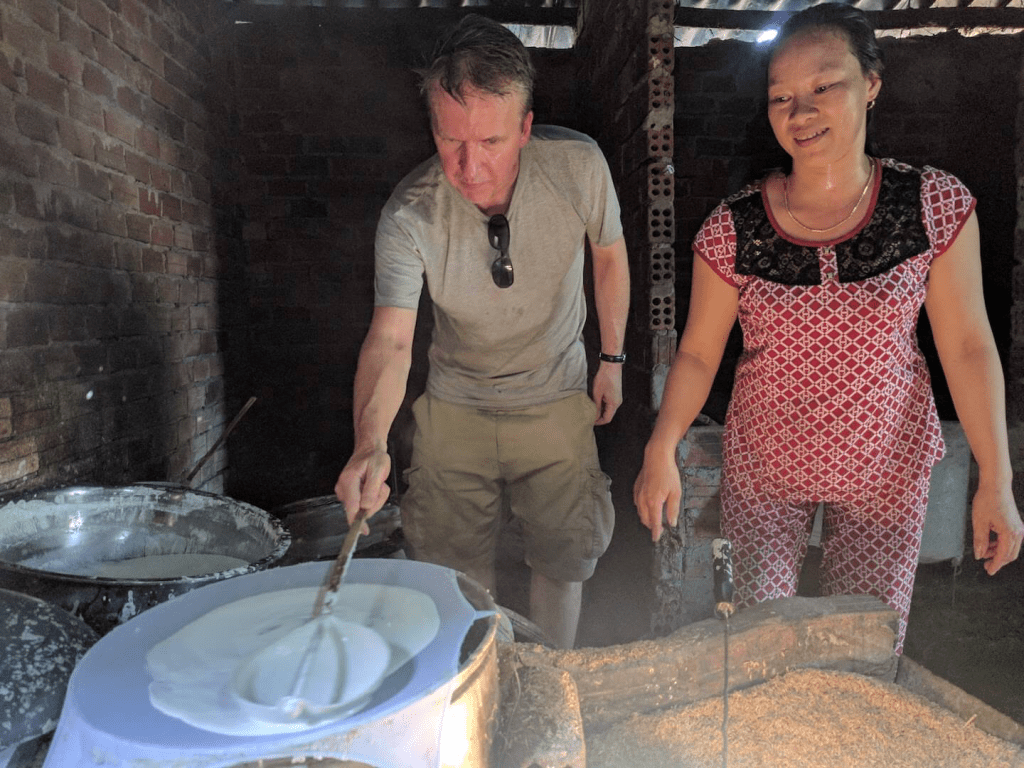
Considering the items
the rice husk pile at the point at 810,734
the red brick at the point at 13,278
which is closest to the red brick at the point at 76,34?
the red brick at the point at 13,278

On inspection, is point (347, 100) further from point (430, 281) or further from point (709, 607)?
point (709, 607)

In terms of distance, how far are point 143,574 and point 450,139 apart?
4.43 ft

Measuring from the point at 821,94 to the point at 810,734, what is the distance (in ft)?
4.15

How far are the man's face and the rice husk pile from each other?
1.30 m

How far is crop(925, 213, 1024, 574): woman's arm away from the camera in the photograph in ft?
5.18

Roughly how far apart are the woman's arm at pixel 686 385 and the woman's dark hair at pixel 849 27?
527 mm

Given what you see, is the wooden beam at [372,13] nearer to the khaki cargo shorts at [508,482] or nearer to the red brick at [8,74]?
the red brick at [8,74]

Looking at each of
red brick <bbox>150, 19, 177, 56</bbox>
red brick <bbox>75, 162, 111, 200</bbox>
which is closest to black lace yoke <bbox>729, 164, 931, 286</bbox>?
red brick <bbox>75, 162, 111, 200</bbox>

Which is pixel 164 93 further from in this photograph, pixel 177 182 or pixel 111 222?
pixel 111 222

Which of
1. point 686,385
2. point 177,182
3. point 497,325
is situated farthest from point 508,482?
point 177,182

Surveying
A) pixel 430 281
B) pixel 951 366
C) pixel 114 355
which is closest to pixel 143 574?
pixel 430 281

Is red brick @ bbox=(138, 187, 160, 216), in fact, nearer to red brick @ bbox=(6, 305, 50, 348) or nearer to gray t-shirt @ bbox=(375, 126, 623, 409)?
red brick @ bbox=(6, 305, 50, 348)

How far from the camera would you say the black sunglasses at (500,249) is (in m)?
2.04

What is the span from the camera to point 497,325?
7.13 ft
